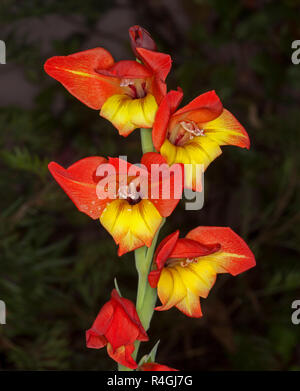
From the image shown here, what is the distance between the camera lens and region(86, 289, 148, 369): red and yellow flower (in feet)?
1.09

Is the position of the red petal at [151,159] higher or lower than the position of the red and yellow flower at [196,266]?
higher

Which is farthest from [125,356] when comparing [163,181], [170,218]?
[170,218]

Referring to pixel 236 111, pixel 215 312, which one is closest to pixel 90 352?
pixel 215 312

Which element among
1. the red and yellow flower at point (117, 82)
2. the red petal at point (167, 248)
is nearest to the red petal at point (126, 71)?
the red and yellow flower at point (117, 82)

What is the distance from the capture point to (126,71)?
0.32m

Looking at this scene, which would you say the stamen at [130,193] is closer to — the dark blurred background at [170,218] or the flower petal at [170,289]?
the flower petal at [170,289]

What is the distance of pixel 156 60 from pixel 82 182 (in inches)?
3.4

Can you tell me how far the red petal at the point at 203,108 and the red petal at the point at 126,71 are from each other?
34 millimetres

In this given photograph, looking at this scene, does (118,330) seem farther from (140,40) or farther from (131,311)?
(140,40)

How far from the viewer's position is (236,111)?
154cm

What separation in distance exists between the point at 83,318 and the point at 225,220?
28.4 inches

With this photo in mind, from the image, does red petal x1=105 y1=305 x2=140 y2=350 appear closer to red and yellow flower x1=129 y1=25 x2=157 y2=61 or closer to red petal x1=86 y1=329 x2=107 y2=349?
red petal x1=86 y1=329 x2=107 y2=349

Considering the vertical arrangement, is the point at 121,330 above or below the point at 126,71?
below

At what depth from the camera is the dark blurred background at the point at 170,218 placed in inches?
36.9
